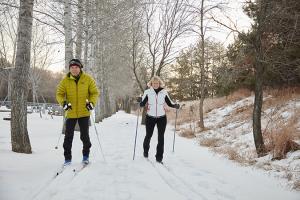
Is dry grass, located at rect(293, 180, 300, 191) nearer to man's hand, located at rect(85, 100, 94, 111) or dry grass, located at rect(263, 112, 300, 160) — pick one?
dry grass, located at rect(263, 112, 300, 160)

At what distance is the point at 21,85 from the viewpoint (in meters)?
8.03

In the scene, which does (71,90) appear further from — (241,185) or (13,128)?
(241,185)

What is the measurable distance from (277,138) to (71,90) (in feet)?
16.5

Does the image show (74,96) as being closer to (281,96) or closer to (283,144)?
(283,144)

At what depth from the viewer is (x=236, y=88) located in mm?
23219

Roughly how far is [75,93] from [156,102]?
2.06 metres

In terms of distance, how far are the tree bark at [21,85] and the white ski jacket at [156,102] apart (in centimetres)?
272

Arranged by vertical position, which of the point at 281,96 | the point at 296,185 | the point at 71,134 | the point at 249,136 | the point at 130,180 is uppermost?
the point at 281,96

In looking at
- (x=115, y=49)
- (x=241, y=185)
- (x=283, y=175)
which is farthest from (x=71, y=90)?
(x=115, y=49)

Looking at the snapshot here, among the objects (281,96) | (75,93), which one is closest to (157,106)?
(75,93)

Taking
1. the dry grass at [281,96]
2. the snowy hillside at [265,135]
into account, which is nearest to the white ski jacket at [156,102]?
the snowy hillside at [265,135]

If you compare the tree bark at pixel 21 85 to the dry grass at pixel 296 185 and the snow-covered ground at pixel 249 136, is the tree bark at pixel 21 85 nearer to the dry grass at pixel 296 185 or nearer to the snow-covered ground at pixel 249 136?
the snow-covered ground at pixel 249 136

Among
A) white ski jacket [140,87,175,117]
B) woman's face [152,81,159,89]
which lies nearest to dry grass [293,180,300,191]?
white ski jacket [140,87,175,117]

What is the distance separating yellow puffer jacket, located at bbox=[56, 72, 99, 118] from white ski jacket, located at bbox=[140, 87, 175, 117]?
162cm
